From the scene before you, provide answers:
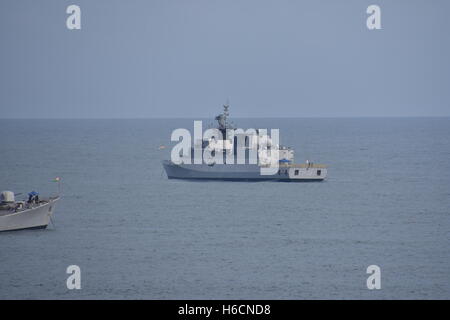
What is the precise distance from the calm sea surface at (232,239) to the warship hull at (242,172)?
54.4 inches

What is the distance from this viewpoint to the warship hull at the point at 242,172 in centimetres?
11140

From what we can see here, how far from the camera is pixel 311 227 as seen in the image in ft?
259

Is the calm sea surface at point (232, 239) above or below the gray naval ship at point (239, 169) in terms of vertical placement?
below

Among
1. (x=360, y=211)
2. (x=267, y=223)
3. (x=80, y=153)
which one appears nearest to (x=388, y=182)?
(x=360, y=211)

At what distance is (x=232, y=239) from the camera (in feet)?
239

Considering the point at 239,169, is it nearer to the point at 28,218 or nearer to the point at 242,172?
the point at 242,172

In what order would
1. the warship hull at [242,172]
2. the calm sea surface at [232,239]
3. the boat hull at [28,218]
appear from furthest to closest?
1. the warship hull at [242,172]
2. the boat hull at [28,218]
3. the calm sea surface at [232,239]

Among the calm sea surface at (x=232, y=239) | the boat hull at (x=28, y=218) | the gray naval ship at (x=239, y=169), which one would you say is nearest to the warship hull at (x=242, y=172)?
the gray naval ship at (x=239, y=169)

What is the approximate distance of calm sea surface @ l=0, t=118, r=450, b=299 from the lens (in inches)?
2260

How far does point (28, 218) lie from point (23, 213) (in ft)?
3.18

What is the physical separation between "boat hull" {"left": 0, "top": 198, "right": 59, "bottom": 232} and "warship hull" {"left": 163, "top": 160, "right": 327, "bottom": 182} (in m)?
37.6

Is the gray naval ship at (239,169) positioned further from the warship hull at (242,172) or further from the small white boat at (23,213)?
the small white boat at (23,213)

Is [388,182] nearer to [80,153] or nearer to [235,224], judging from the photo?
[235,224]

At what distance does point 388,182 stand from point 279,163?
1571 centimetres
